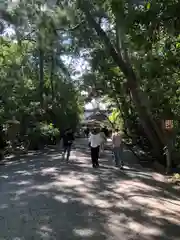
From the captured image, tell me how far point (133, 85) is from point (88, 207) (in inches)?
346

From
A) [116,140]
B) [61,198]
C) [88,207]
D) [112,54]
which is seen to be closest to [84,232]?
[88,207]

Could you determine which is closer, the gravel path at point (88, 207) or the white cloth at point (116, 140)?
the gravel path at point (88, 207)

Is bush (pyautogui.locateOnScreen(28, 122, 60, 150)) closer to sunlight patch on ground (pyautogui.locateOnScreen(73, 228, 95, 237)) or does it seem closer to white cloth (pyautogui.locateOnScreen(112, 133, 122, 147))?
white cloth (pyautogui.locateOnScreen(112, 133, 122, 147))

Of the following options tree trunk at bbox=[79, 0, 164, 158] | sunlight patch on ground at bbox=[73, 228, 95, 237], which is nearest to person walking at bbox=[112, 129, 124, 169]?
tree trunk at bbox=[79, 0, 164, 158]

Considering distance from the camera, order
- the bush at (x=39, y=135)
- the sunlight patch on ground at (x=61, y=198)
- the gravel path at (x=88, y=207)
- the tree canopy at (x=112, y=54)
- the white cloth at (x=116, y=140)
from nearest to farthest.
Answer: the tree canopy at (x=112, y=54)
the gravel path at (x=88, y=207)
the sunlight patch on ground at (x=61, y=198)
the white cloth at (x=116, y=140)
the bush at (x=39, y=135)

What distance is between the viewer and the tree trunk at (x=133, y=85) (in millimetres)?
15556

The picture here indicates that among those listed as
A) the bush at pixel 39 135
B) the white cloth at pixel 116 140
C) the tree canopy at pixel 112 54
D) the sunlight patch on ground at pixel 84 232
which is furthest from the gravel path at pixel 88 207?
the bush at pixel 39 135

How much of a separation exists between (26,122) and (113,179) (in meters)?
20.5

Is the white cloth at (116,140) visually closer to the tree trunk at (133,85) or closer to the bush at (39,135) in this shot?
the tree trunk at (133,85)

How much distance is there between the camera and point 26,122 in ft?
107

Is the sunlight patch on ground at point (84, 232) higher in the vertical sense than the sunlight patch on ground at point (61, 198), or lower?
lower

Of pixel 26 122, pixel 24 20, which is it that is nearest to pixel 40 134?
pixel 26 122

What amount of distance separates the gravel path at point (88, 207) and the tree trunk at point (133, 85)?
151 inches

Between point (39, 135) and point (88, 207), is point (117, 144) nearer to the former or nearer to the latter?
point (88, 207)
